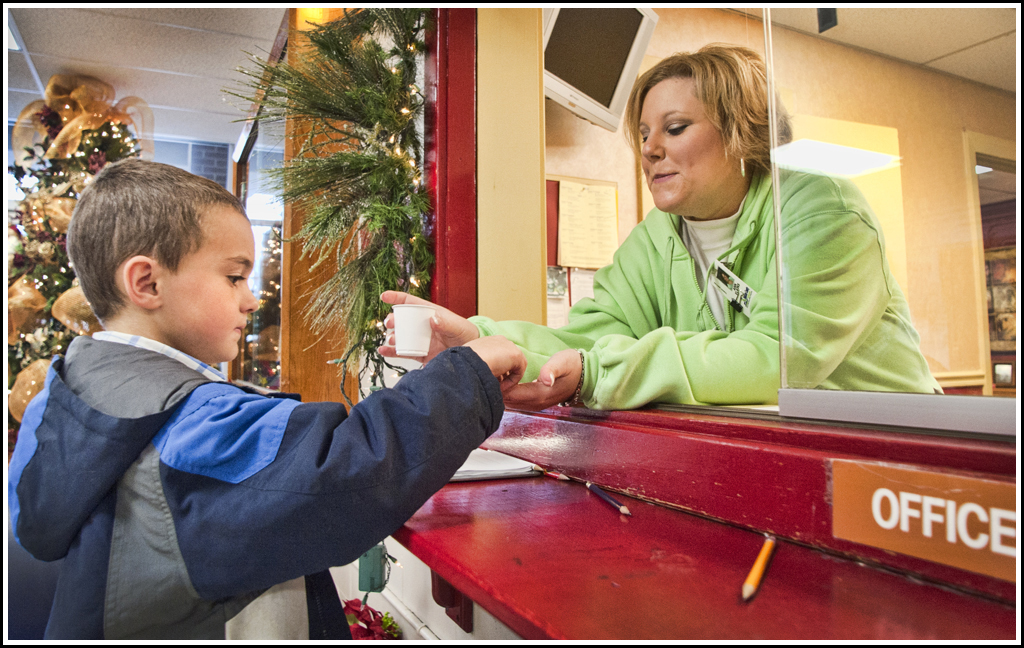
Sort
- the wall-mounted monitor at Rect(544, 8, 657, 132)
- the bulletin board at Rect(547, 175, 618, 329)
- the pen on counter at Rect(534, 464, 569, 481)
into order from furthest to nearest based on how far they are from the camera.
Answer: the bulletin board at Rect(547, 175, 618, 329) → the wall-mounted monitor at Rect(544, 8, 657, 132) → the pen on counter at Rect(534, 464, 569, 481)

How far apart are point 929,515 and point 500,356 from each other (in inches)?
19.2

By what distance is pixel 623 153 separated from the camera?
7.43 ft

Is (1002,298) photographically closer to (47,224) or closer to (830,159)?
(830,159)

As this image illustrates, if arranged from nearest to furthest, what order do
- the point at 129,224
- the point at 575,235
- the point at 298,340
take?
the point at 129,224 → the point at 575,235 → the point at 298,340

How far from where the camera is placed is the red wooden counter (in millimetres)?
464

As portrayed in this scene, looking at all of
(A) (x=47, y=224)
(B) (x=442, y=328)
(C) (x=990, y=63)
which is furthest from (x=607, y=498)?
(A) (x=47, y=224)

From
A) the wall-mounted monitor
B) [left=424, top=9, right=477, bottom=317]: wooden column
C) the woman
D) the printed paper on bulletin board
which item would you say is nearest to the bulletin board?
the printed paper on bulletin board

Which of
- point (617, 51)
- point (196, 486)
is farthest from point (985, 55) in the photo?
point (617, 51)

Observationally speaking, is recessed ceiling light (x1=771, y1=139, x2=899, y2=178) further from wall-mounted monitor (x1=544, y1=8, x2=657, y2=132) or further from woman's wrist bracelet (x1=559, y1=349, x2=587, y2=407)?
wall-mounted monitor (x1=544, y1=8, x2=657, y2=132)

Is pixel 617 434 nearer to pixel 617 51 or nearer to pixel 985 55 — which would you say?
pixel 985 55

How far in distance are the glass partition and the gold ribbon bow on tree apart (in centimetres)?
394

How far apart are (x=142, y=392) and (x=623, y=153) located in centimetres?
188

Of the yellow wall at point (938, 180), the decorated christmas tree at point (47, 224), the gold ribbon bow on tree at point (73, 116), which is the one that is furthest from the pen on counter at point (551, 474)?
the gold ribbon bow on tree at point (73, 116)

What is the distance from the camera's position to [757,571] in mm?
542
